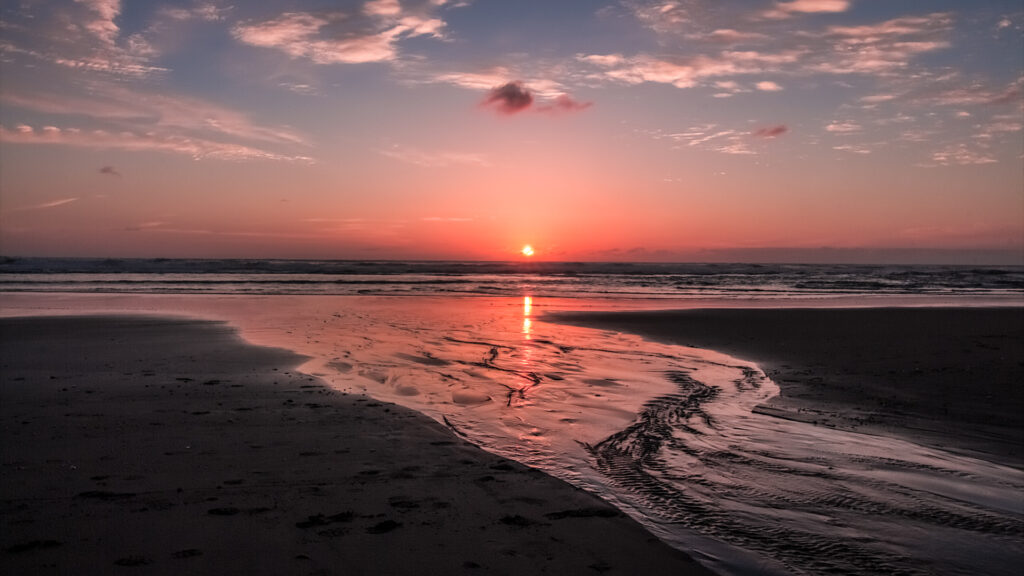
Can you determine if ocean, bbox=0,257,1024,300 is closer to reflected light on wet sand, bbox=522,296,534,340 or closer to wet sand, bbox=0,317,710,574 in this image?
reflected light on wet sand, bbox=522,296,534,340

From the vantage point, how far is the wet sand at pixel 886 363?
8.62m

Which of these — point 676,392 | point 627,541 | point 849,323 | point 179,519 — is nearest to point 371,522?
point 179,519

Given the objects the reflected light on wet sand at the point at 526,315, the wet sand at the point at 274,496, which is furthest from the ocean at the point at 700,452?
the reflected light on wet sand at the point at 526,315

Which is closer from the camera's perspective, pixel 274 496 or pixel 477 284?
pixel 274 496

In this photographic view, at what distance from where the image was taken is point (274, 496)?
5.39 m

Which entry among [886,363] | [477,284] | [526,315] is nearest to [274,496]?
[886,363]

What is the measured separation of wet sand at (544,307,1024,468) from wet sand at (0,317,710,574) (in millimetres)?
5197

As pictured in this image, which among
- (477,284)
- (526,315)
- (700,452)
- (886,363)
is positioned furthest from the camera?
(477,284)

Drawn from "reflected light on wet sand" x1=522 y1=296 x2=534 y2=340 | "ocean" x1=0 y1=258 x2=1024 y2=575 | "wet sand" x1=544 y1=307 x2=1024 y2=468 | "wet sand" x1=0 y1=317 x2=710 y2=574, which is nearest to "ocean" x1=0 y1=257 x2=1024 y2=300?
"reflected light on wet sand" x1=522 y1=296 x2=534 y2=340

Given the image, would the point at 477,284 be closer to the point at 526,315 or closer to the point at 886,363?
the point at 526,315

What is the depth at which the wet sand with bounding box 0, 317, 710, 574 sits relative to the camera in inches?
170

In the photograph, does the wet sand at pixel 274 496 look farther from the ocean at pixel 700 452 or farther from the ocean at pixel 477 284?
the ocean at pixel 477 284

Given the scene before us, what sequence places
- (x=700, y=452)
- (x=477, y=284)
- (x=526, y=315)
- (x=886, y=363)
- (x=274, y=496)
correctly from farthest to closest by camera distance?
1. (x=477, y=284)
2. (x=526, y=315)
3. (x=886, y=363)
4. (x=700, y=452)
5. (x=274, y=496)

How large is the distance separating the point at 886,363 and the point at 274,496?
1244 cm
